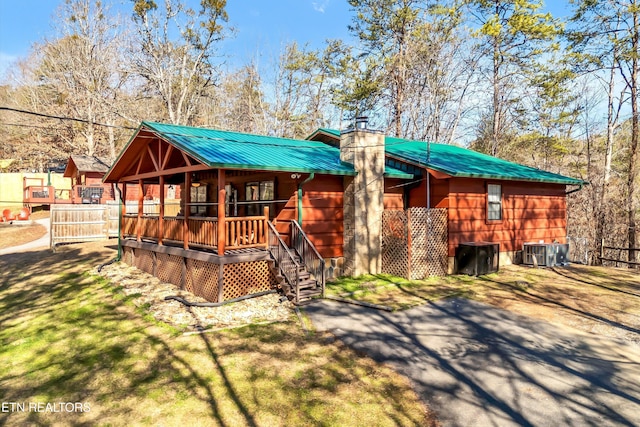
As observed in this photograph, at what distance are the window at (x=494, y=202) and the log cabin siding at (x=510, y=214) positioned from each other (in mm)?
168

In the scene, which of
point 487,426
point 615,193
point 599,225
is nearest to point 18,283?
point 487,426

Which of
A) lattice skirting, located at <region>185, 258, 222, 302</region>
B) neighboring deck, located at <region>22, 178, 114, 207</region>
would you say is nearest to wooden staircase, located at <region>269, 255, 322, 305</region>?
lattice skirting, located at <region>185, 258, 222, 302</region>

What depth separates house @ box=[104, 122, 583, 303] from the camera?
992 centimetres

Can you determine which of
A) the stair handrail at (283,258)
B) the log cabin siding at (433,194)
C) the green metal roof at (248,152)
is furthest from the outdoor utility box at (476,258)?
the stair handrail at (283,258)

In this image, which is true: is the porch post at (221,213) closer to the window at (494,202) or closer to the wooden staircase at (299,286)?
the wooden staircase at (299,286)

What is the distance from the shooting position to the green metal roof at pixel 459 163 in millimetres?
13016

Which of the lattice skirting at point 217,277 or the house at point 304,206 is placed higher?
the house at point 304,206

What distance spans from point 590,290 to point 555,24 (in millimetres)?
19278

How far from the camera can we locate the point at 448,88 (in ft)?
92.1

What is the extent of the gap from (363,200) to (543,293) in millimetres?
5940

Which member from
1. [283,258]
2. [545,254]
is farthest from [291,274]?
[545,254]

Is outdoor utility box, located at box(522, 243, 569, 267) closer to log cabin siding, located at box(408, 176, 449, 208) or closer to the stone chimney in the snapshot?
log cabin siding, located at box(408, 176, 449, 208)

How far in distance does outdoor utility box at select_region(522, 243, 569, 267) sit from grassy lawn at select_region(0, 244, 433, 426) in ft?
37.3

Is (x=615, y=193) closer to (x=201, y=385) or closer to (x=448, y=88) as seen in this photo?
(x=448, y=88)
